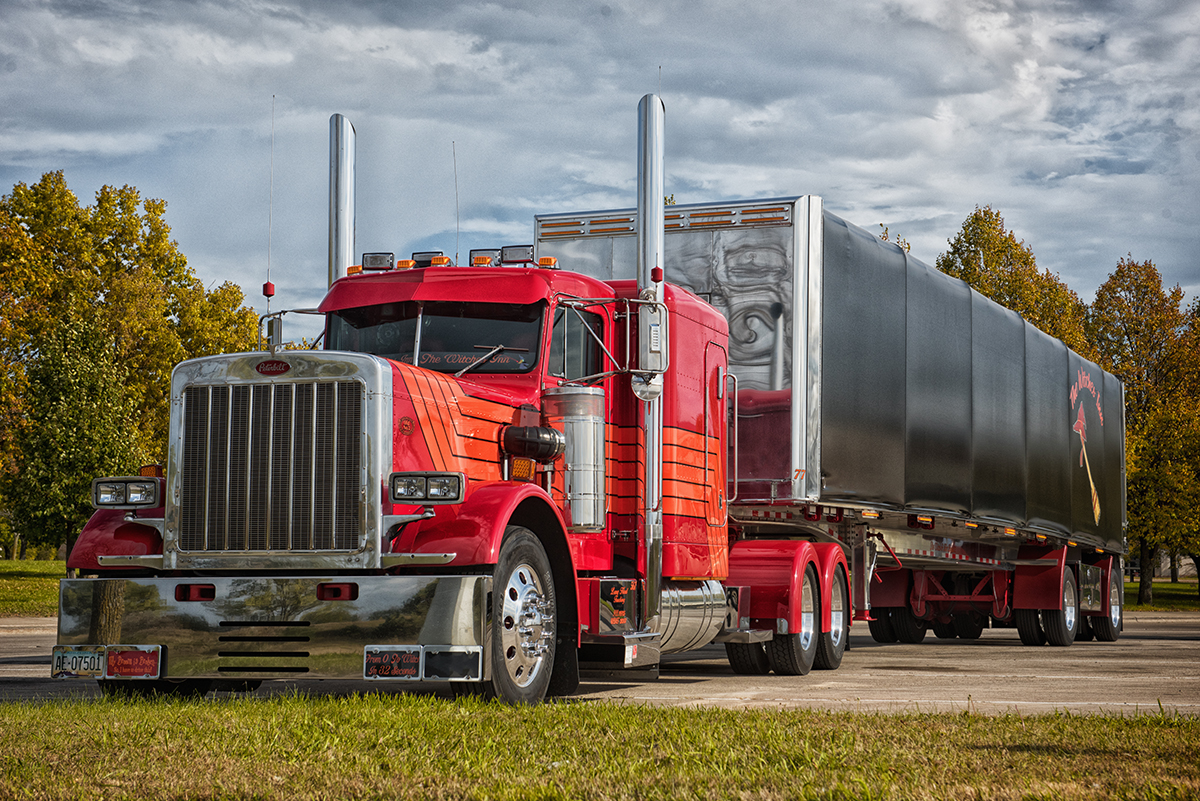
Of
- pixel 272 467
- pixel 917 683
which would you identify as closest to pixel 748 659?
pixel 917 683

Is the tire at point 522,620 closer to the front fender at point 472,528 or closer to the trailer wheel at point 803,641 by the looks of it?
the front fender at point 472,528

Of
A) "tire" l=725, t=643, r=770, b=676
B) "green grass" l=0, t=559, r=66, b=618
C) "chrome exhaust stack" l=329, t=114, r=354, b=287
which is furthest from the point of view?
"green grass" l=0, t=559, r=66, b=618

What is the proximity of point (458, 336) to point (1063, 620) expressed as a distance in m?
13.6

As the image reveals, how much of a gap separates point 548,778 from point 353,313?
5.09 meters

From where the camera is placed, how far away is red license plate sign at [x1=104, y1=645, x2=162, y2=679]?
25.2ft

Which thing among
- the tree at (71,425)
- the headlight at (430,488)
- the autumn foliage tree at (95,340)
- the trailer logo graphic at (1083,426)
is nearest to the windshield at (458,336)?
the headlight at (430,488)

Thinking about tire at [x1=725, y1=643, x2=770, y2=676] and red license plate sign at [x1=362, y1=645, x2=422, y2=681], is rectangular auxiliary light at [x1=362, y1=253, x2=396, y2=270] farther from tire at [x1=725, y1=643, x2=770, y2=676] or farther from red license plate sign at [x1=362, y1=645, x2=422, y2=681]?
tire at [x1=725, y1=643, x2=770, y2=676]

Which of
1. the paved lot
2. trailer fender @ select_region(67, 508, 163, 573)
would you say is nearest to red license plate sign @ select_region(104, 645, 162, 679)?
trailer fender @ select_region(67, 508, 163, 573)

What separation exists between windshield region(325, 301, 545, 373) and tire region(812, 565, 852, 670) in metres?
5.14

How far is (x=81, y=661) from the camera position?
7.80 meters

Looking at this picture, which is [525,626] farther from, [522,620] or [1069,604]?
[1069,604]

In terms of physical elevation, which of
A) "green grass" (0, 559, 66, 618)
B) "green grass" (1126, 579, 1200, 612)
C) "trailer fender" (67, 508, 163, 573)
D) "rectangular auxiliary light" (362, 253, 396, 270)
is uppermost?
"rectangular auxiliary light" (362, 253, 396, 270)

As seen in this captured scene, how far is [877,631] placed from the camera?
20188 millimetres

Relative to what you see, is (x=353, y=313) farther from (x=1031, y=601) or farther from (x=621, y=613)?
(x=1031, y=601)
